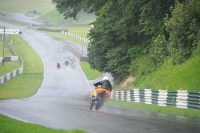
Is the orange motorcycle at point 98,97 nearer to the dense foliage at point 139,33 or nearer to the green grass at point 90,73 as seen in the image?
the dense foliage at point 139,33

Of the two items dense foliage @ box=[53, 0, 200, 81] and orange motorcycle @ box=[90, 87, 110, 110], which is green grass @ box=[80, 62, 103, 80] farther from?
orange motorcycle @ box=[90, 87, 110, 110]

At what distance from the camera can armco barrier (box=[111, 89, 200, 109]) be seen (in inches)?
798

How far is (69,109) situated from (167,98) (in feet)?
17.5

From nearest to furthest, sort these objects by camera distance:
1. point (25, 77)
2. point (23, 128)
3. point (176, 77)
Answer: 1. point (23, 128)
2. point (176, 77)
3. point (25, 77)

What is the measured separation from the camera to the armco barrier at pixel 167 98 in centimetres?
2027

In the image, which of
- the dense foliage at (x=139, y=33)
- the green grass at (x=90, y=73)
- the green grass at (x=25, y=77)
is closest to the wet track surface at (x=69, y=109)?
the green grass at (x=90, y=73)

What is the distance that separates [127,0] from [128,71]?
19.7 ft

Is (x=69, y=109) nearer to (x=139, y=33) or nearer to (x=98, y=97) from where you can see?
(x=98, y=97)

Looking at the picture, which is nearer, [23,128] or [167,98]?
[23,128]

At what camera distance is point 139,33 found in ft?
115

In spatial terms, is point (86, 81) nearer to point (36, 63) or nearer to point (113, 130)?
point (36, 63)

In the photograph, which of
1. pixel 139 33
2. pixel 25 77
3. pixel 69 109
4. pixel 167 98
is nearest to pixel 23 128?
pixel 69 109

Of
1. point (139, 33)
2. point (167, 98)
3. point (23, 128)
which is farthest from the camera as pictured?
point (139, 33)

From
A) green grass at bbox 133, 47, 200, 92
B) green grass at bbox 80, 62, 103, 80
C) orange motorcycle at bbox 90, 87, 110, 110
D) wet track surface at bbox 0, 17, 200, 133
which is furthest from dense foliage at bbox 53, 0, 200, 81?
green grass at bbox 80, 62, 103, 80
